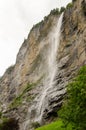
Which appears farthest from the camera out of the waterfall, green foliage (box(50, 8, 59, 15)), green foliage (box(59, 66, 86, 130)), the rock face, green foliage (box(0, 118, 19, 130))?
green foliage (box(50, 8, 59, 15))

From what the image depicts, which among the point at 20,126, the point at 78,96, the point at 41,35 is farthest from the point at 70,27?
the point at 78,96

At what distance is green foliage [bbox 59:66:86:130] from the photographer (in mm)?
28625

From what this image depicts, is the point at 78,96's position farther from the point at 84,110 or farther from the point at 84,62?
the point at 84,62

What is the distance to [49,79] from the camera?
79812 millimetres

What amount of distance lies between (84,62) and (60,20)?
26.4 meters

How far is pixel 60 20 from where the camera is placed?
93500 mm

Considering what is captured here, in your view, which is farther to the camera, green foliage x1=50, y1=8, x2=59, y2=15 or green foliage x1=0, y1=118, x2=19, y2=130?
green foliage x1=50, y1=8, x2=59, y2=15

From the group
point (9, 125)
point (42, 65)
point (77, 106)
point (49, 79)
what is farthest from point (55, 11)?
point (77, 106)

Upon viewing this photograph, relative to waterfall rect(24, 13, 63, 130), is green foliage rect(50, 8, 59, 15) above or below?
above

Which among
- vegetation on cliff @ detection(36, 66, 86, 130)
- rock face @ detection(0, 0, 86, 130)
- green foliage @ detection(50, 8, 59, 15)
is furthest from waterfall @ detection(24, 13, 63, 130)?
vegetation on cliff @ detection(36, 66, 86, 130)

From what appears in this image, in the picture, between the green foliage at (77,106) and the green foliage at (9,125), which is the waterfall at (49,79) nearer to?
the green foliage at (9,125)

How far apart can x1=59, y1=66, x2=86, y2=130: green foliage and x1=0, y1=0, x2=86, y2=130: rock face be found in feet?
101

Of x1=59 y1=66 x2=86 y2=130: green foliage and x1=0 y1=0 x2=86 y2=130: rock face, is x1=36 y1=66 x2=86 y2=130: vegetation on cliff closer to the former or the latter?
x1=59 y1=66 x2=86 y2=130: green foliage

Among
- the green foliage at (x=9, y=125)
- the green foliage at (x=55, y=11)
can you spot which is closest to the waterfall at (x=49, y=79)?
the green foliage at (x=9, y=125)
